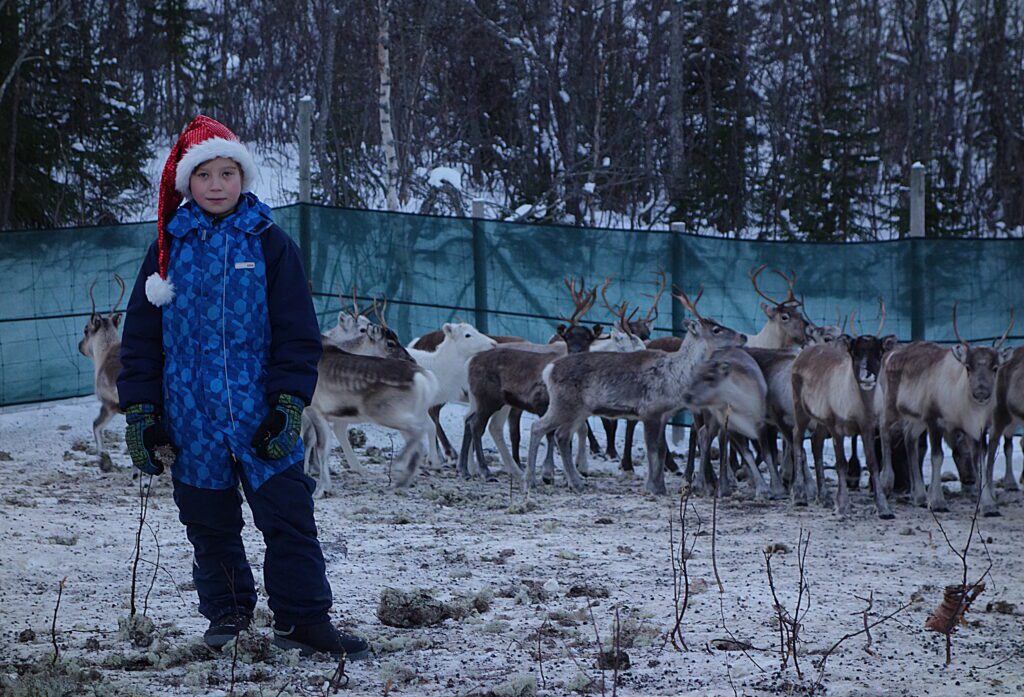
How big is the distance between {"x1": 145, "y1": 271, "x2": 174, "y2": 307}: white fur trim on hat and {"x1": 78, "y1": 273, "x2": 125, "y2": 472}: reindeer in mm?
4664

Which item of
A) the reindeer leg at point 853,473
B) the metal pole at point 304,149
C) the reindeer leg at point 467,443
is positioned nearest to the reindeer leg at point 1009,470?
the reindeer leg at point 853,473

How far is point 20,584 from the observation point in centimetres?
528

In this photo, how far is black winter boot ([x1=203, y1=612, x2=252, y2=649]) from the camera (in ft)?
13.7

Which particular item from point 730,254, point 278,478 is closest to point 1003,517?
point 730,254

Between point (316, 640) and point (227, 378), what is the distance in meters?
0.92

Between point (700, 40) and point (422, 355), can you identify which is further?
point (700, 40)

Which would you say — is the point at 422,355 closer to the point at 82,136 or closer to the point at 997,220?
the point at 82,136

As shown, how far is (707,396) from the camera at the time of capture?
846 cm

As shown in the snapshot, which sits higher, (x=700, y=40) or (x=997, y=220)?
(x=700, y=40)

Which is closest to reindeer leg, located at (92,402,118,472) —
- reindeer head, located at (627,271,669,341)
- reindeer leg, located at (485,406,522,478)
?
reindeer leg, located at (485,406,522,478)

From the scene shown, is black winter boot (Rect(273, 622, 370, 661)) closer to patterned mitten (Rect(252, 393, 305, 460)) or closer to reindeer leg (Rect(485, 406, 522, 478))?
patterned mitten (Rect(252, 393, 305, 460))

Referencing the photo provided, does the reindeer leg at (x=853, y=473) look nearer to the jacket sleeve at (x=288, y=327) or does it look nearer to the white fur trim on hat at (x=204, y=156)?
the jacket sleeve at (x=288, y=327)

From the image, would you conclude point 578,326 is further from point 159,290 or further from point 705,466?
point 159,290

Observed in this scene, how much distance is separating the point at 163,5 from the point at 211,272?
19.1 metres
